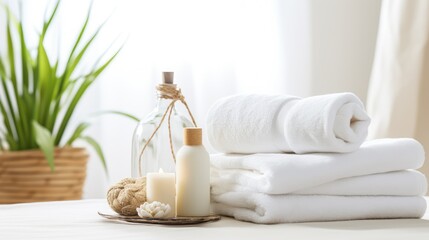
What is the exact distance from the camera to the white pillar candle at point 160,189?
3.63 ft

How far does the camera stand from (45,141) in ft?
7.42

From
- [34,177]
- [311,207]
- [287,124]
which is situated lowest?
[34,177]

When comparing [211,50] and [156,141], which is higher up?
[211,50]

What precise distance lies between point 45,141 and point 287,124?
1.30 m

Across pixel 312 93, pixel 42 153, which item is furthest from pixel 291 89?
pixel 42 153

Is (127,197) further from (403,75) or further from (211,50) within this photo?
(211,50)

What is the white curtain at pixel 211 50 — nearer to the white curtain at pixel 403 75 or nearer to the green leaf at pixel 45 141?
the white curtain at pixel 403 75

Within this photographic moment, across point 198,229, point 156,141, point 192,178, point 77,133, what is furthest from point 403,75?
point 198,229

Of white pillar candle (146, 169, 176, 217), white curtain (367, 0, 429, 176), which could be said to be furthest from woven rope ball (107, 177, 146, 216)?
white curtain (367, 0, 429, 176)

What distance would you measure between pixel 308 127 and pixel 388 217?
208 mm

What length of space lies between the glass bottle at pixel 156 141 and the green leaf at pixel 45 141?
2.93 feet

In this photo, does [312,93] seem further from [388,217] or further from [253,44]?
[388,217]

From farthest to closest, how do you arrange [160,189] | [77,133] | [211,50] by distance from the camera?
[211,50] → [77,133] → [160,189]

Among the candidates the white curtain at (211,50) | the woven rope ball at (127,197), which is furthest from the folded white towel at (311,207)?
the white curtain at (211,50)
